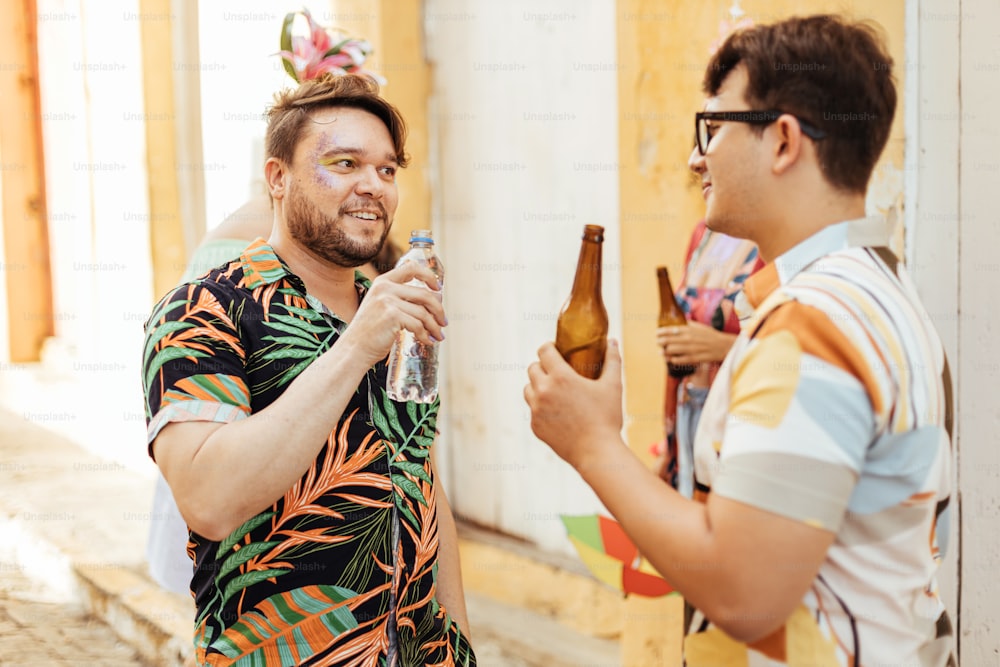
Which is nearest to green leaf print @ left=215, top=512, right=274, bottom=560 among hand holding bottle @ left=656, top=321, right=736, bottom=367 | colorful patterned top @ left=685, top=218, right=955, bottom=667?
colorful patterned top @ left=685, top=218, right=955, bottom=667

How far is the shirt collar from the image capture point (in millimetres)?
1458

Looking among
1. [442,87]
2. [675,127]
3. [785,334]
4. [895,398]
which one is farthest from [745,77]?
[442,87]

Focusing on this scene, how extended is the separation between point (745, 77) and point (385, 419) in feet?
3.40

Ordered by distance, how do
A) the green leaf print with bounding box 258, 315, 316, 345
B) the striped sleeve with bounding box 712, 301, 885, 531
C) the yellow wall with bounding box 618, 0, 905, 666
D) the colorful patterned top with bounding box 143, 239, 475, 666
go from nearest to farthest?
the striped sleeve with bounding box 712, 301, 885, 531 → the colorful patterned top with bounding box 143, 239, 475, 666 → the green leaf print with bounding box 258, 315, 316, 345 → the yellow wall with bounding box 618, 0, 905, 666

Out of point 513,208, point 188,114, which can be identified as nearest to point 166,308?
point 513,208

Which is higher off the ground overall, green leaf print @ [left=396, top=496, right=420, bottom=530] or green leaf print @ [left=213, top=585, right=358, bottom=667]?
green leaf print @ [left=396, top=496, right=420, bottom=530]

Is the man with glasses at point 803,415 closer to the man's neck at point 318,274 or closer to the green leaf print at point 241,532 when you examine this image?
the green leaf print at point 241,532

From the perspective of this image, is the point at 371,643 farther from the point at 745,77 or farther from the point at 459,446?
the point at 459,446

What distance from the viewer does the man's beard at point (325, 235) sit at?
A: 2082 millimetres

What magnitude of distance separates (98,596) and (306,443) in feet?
13.5

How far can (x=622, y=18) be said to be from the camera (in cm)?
378

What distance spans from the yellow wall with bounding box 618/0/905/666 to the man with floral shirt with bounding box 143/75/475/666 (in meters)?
1.69

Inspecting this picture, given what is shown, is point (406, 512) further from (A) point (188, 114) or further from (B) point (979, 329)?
(A) point (188, 114)

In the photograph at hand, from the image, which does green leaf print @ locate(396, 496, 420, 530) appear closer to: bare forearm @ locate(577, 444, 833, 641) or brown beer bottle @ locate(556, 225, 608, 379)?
brown beer bottle @ locate(556, 225, 608, 379)
